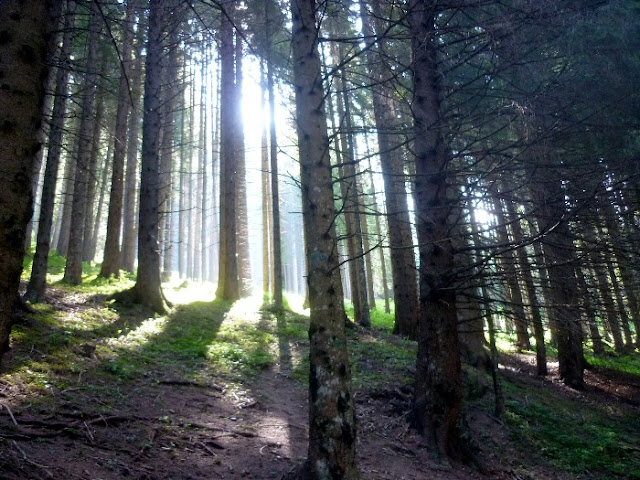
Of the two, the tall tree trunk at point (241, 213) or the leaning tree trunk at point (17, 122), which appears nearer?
the leaning tree trunk at point (17, 122)

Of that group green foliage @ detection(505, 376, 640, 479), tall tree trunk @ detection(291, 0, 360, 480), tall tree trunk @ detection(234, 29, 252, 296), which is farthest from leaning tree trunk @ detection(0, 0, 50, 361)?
tall tree trunk @ detection(234, 29, 252, 296)

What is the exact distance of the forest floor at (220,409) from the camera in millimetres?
4367

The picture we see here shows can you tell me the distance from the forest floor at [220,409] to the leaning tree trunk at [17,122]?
1686 mm

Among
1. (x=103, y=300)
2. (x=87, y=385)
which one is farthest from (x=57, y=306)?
(x=87, y=385)

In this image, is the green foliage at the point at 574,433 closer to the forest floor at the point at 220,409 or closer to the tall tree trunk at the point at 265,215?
the forest floor at the point at 220,409

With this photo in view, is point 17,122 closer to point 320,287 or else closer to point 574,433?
point 320,287

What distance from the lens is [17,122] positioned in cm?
294

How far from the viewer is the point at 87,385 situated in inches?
221

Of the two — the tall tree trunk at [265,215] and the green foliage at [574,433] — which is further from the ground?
the tall tree trunk at [265,215]

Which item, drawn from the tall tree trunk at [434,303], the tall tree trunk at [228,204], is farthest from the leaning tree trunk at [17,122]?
the tall tree trunk at [228,204]

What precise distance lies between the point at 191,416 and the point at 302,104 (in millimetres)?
4323

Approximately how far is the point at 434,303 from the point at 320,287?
2442mm

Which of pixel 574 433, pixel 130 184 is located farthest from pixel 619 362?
pixel 130 184

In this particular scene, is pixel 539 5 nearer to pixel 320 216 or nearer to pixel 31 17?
pixel 320 216
